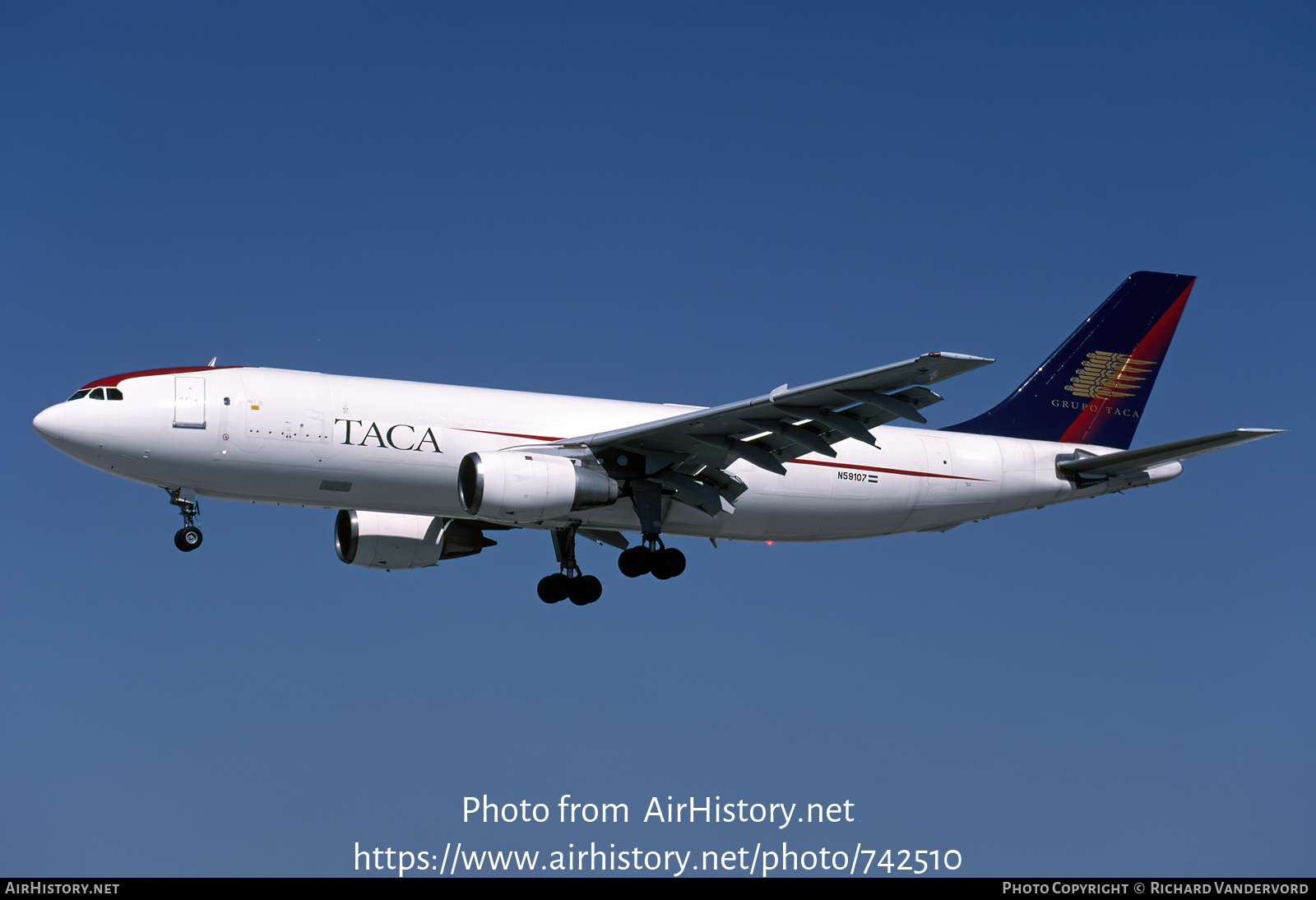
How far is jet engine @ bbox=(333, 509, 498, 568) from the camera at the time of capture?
33.3 metres

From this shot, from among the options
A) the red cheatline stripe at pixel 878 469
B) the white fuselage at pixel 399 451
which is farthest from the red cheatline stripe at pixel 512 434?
the red cheatline stripe at pixel 878 469

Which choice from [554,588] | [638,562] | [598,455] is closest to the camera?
[598,455]

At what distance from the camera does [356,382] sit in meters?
29.5

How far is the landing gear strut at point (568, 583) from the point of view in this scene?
3238 centimetres

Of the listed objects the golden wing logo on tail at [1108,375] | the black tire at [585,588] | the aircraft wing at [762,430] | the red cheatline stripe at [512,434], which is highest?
the golden wing logo on tail at [1108,375]

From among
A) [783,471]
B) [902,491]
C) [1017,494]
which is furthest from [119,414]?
[1017,494]

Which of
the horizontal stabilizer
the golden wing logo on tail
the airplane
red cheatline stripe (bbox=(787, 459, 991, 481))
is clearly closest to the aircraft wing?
the airplane

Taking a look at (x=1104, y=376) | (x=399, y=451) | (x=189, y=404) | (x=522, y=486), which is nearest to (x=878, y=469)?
(x=1104, y=376)

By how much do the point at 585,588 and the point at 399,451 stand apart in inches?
231

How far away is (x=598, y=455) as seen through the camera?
1180 inches

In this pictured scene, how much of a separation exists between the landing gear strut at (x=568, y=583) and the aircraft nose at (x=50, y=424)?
34.4 ft

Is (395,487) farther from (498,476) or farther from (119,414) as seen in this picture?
(119,414)

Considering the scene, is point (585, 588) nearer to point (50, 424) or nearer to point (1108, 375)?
point (50, 424)

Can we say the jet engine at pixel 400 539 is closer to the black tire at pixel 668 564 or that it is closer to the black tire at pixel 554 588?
the black tire at pixel 554 588
